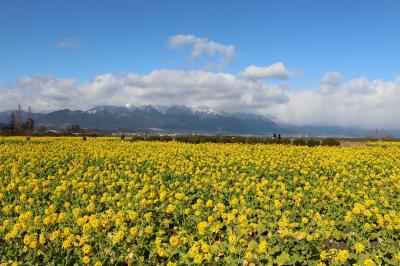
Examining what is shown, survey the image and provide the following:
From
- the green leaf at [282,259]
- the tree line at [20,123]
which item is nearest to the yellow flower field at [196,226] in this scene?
the green leaf at [282,259]

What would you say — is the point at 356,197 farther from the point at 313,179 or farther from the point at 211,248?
the point at 211,248

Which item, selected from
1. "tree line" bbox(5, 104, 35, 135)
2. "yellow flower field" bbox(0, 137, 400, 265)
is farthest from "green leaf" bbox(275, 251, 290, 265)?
"tree line" bbox(5, 104, 35, 135)

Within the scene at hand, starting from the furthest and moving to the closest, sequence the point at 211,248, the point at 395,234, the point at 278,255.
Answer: the point at 395,234 → the point at 278,255 → the point at 211,248

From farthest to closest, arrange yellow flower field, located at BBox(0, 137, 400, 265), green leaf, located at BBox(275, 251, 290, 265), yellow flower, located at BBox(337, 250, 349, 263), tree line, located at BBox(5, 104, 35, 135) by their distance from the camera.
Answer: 1. tree line, located at BBox(5, 104, 35, 135)
2. yellow flower field, located at BBox(0, 137, 400, 265)
3. green leaf, located at BBox(275, 251, 290, 265)
4. yellow flower, located at BBox(337, 250, 349, 263)

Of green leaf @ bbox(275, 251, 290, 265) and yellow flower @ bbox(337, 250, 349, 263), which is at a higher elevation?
yellow flower @ bbox(337, 250, 349, 263)

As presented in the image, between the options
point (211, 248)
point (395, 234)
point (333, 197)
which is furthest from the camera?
point (333, 197)

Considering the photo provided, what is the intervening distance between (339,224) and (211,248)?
515 centimetres

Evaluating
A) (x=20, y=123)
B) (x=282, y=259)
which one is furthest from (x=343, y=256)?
(x=20, y=123)

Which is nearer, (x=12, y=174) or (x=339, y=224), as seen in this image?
(x=339, y=224)

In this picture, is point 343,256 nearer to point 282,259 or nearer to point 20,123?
point 282,259

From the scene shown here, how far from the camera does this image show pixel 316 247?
8852 mm

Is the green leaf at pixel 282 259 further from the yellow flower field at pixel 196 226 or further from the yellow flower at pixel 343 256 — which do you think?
the yellow flower at pixel 343 256

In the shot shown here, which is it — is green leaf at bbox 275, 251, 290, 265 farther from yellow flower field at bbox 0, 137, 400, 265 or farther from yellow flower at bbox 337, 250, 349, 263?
yellow flower at bbox 337, 250, 349, 263

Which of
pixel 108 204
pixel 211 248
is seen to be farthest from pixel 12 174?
pixel 211 248
